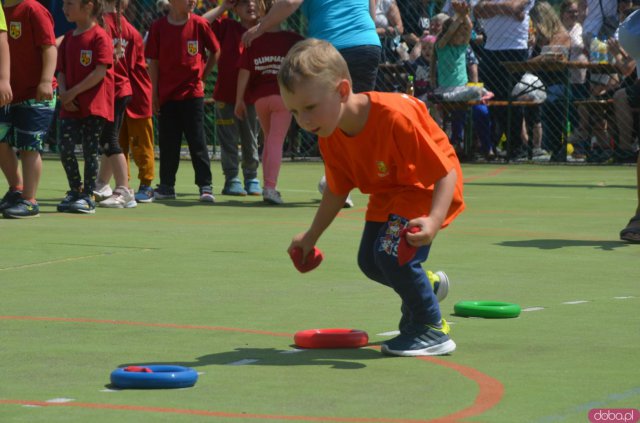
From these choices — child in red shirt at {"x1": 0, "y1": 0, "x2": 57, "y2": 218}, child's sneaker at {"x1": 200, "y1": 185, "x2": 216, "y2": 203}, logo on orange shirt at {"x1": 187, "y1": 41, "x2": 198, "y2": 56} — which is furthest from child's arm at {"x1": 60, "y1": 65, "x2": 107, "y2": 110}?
child's sneaker at {"x1": 200, "y1": 185, "x2": 216, "y2": 203}

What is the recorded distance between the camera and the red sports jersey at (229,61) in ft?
41.9

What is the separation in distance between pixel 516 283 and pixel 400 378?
2622 millimetres

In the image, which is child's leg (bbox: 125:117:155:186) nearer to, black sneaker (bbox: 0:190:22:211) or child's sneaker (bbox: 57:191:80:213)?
child's sneaker (bbox: 57:191:80:213)

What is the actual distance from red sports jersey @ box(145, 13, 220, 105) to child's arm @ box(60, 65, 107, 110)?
1.66m

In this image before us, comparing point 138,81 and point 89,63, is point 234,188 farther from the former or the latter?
point 89,63

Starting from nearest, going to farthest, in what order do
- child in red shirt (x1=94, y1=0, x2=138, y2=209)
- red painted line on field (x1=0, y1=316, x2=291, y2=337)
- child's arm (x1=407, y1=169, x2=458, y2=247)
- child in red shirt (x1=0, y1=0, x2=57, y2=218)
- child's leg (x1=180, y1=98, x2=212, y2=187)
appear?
1. child's arm (x1=407, y1=169, x2=458, y2=247)
2. red painted line on field (x1=0, y1=316, x2=291, y2=337)
3. child in red shirt (x1=0, y1=0, x2=57, y2=218)
4. child in red shirt (x1=94, y1=0, x2=138, y2=209)
5. child's leg (x1=180, y1=98, x2=212, y2=187)

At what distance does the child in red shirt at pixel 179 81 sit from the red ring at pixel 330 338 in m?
7.07

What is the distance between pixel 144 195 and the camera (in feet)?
40.1

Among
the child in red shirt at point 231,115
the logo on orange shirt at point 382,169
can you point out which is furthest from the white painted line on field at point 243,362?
the child in red shirt at point 231,115

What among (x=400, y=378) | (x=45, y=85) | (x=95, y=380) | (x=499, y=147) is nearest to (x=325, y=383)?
(x=400, y=378)

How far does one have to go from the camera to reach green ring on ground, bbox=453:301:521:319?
5.86 metres

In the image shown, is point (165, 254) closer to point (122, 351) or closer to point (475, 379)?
point (122, 351)

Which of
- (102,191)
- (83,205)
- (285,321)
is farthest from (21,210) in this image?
(285,321)

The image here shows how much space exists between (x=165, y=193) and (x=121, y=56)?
1537mm
